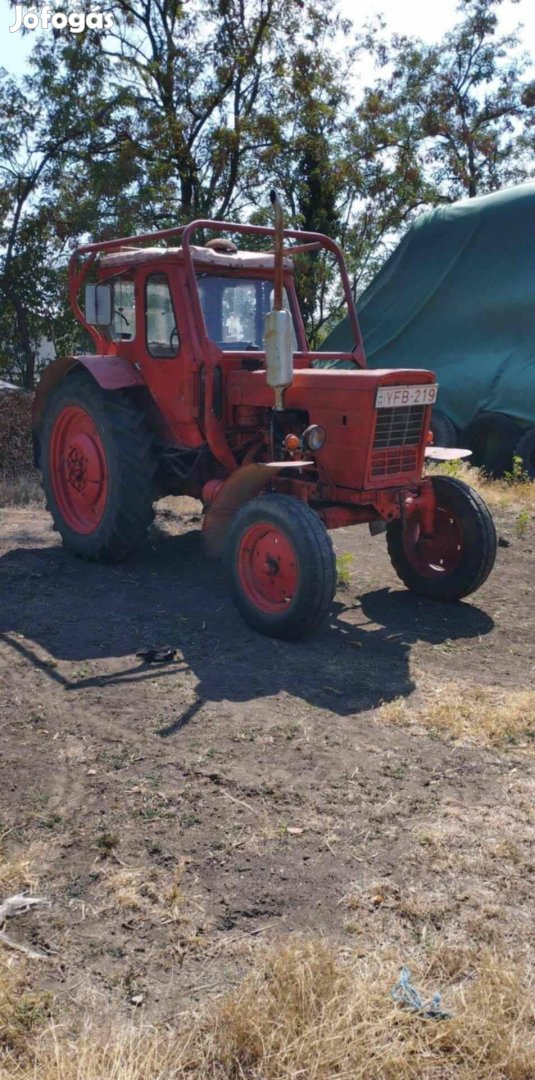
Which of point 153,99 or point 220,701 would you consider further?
point 153,99

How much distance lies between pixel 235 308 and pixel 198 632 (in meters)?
2.35

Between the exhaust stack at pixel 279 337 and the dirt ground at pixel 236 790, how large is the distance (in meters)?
1.46

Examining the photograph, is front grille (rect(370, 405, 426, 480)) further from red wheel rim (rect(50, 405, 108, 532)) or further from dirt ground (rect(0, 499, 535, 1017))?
red wheel rim (rect(50, 405, 108, 532))

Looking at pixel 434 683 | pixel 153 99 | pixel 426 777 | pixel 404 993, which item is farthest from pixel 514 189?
pixel 404 993

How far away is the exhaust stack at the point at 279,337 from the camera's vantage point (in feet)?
17.5

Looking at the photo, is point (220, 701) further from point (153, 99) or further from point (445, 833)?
point (153, 99)

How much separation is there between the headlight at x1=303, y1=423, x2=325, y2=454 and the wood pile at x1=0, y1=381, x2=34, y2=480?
5265 millimetres

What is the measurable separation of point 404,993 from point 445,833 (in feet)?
2.94

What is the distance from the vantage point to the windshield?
662cm

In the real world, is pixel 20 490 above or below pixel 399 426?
below

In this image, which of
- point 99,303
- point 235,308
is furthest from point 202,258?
A: point 99,303

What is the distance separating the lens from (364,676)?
16.6ft

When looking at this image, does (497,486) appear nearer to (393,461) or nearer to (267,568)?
(393,461)

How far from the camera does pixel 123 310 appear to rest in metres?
7.07
